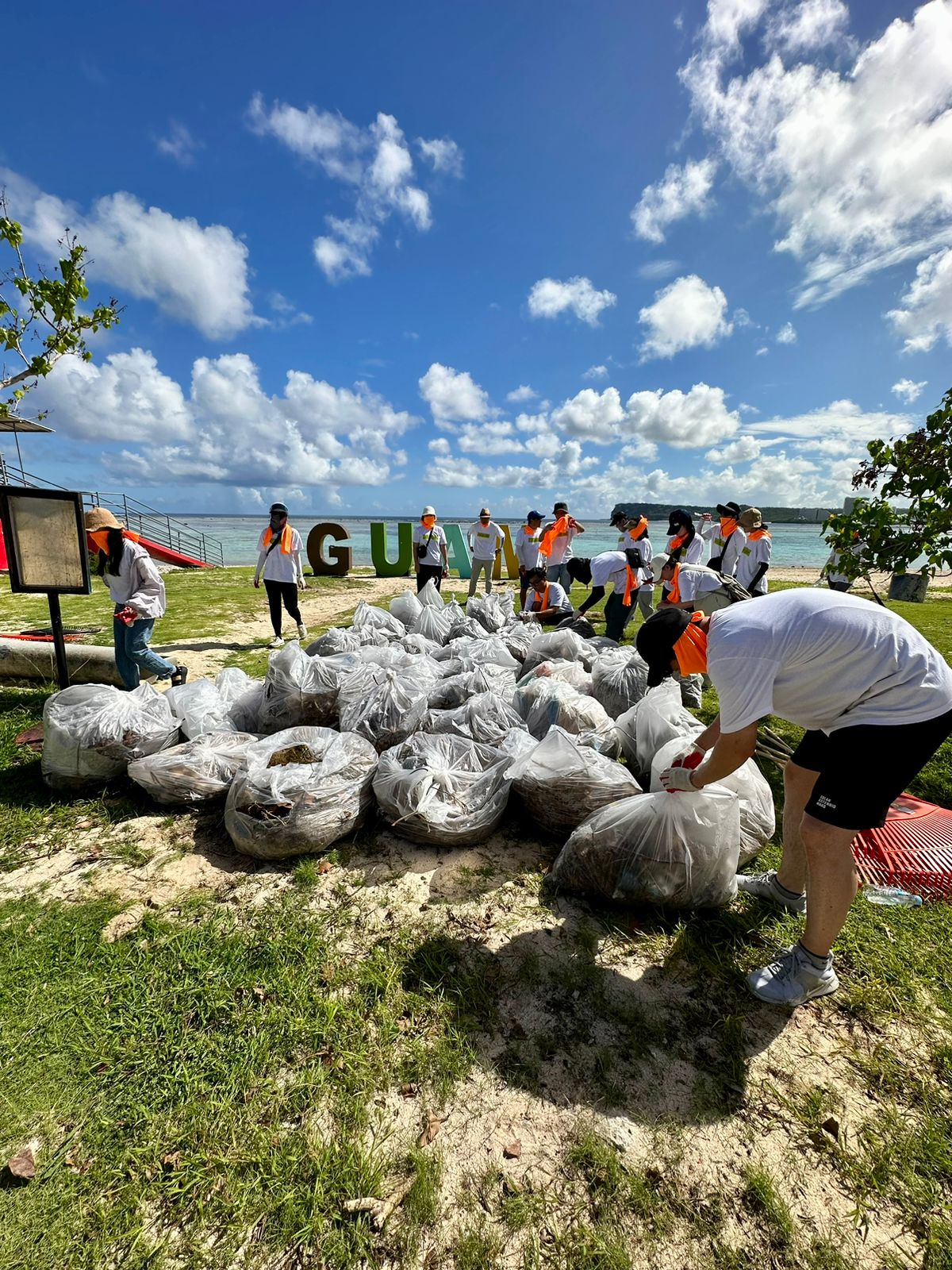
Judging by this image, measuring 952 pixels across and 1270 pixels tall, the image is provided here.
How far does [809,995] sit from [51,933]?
300cm

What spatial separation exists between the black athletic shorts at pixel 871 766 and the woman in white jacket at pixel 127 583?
424 cm

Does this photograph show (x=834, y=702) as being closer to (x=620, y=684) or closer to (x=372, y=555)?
(x=620, y=684)

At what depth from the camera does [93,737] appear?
115 inches

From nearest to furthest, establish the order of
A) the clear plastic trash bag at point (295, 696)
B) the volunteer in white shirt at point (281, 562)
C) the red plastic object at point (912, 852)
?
the red plastic object at point (912, 852)
the clear plastic trash bag at point (295, 696)
the volunteer in white shirt at point (281, 562)

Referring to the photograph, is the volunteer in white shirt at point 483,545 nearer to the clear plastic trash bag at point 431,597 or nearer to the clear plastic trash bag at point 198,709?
the clear plastic trash bag at point 431,597

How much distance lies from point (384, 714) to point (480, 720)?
2.11 ft

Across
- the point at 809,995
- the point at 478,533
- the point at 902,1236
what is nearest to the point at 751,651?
the point at 809,995

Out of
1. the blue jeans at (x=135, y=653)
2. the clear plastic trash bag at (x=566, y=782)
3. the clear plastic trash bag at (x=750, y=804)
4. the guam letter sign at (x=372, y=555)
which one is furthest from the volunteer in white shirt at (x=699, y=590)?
the guam letter sign at (x=372, y=555)

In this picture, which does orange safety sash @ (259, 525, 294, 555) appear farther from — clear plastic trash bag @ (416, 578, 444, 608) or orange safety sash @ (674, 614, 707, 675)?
orange safety sash @ (674, 614, 707, 675)

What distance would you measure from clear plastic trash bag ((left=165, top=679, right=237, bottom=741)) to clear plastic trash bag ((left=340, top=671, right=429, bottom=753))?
809 mm

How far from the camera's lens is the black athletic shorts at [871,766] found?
5.32 ft

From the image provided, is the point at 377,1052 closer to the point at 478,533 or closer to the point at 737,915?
the point at 737,915

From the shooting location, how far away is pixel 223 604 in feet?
30.4

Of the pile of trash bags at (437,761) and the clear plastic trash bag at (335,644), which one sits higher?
the clear plastic trash bag at (335,644)
